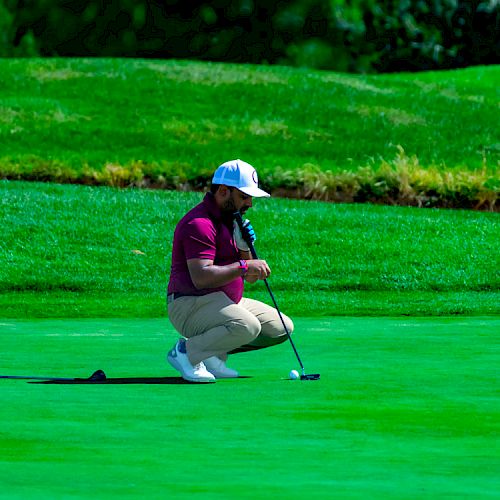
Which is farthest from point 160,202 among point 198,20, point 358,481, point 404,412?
point 358,481

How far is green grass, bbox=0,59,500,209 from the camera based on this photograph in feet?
88.8

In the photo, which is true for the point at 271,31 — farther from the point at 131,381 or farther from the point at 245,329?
the point at 131,381

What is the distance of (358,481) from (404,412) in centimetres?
210

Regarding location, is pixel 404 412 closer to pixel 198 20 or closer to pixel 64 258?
pixel 64 258

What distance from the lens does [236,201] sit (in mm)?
9852

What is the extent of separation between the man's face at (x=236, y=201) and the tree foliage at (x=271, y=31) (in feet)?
87.8

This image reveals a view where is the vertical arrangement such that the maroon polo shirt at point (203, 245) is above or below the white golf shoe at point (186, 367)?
above

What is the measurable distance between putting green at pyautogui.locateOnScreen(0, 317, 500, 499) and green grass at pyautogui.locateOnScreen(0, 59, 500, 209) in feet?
48.9

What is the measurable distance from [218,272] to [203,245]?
191 millimetres

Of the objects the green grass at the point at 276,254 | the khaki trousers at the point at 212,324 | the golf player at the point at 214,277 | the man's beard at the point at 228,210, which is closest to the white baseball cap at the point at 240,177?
the golf player at the point at 214,277

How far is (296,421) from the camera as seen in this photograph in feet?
26.0

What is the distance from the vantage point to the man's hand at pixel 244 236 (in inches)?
393

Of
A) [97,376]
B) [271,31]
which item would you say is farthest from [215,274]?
[271,31]

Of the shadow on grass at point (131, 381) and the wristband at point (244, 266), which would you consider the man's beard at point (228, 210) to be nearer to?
the wristband at point (244, 266)
